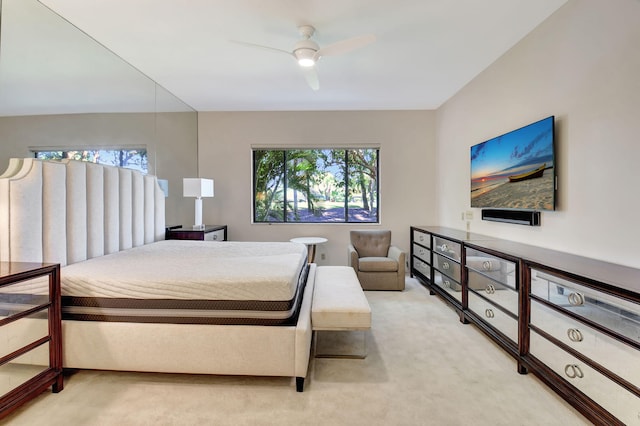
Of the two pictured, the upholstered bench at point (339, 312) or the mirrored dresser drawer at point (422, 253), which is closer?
the upholstered bench at point (339, 312)

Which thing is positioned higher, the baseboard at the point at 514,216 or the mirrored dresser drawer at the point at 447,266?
the baseboard at the point at 514,216

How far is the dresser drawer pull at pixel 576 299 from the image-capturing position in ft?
5.30

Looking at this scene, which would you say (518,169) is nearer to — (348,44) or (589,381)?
(589,381)

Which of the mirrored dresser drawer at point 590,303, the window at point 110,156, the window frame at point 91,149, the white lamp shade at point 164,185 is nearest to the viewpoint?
the mirrored dresser drawer at point 590,303

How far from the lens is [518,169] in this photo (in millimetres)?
2783

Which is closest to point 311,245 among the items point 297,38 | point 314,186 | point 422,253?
point 314,186

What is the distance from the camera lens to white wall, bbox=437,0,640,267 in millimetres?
1827

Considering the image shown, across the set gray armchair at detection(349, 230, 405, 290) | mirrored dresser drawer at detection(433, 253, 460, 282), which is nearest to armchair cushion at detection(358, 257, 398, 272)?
gray armchair at detection(349, 230, 405, 290)

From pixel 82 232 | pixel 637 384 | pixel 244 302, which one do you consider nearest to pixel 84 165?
pixel 82 232

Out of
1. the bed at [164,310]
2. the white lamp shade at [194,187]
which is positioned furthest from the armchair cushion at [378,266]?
the white lamp shade at [194,187]

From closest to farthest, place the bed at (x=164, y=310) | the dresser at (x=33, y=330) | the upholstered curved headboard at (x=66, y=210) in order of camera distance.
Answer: the dresser at (x=33, y=330)
the bed at (x=164, y=310)
the upholstered curved headboard at (x=66, y=210)

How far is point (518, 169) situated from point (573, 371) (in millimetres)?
1754

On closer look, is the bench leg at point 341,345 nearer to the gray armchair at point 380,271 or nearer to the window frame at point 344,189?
the gray armchair at point 380,271

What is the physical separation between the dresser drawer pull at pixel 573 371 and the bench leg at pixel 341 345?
1226mm
